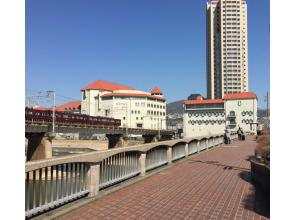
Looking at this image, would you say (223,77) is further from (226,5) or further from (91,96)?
(91,96)

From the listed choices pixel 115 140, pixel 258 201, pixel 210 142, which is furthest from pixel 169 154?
pixel 115 140

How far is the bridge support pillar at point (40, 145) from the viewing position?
46.0 metres

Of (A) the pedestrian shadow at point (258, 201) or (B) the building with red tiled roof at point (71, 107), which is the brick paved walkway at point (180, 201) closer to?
(A) the pedestrian shadow at point (258, 201)

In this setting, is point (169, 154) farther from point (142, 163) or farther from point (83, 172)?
point (83, 172)

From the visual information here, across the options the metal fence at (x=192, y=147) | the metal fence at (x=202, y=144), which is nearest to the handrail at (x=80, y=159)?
the metal fence at (x=192, y=147)

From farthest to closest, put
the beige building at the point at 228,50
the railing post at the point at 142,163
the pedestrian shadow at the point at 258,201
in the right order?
the beige building at the point at 228,50 → the railing post at the point at 142,163 → the pedestrian shadow at the point at 258,201

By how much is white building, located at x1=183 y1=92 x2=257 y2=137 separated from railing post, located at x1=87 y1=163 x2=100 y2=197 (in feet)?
363

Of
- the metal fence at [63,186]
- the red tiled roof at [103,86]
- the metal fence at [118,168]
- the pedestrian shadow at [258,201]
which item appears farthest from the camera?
the red tiled roof at [103,86]

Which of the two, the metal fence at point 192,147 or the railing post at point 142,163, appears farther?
the metal fence at point 192,147

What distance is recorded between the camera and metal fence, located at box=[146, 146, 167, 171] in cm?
1297

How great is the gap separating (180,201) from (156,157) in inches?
236

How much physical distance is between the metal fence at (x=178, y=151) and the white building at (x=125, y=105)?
10612cm

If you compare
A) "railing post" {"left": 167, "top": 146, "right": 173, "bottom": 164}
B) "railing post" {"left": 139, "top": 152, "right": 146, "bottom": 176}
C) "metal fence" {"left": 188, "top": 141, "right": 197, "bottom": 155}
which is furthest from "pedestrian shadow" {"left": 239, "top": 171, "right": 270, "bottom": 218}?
"metal fence" {"left": 188, "top": 141, "right": 197, "bottom": 155}
